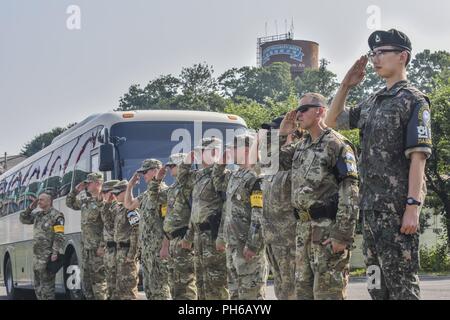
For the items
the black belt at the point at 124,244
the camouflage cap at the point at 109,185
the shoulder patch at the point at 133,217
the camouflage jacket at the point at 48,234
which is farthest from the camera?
the camouflage jacket at the point at 48,234

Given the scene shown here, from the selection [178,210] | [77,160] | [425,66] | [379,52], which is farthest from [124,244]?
[425,66]

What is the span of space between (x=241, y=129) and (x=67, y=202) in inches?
116

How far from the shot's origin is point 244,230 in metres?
7.66

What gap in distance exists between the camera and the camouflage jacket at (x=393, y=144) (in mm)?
5086

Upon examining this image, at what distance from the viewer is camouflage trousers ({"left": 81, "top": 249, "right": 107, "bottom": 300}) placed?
39.5 ft

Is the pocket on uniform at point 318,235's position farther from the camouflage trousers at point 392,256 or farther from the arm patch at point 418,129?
the arm patch at point 418,129

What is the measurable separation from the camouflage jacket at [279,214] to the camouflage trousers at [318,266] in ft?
2.44

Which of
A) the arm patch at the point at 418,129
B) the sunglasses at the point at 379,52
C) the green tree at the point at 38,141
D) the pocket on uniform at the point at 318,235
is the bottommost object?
the pocket on uniform at the point at 318,235

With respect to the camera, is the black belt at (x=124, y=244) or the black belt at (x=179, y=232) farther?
the black belt at (x=124, y=244)

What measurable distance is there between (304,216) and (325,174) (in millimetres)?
336

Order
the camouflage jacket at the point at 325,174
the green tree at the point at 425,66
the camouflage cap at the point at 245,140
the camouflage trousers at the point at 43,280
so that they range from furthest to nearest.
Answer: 1. the green tree at the point at 425,66
2. the camouflage trousers at the point at 43,280
3. the camouflage cap at the point at 245,140
4. the camouflage jacket at the point at 325,174

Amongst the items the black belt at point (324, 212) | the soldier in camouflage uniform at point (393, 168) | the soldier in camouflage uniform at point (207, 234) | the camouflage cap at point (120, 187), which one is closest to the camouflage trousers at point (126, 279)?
the camouflage cap at point (120, 187)

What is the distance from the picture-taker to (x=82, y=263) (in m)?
12.6
